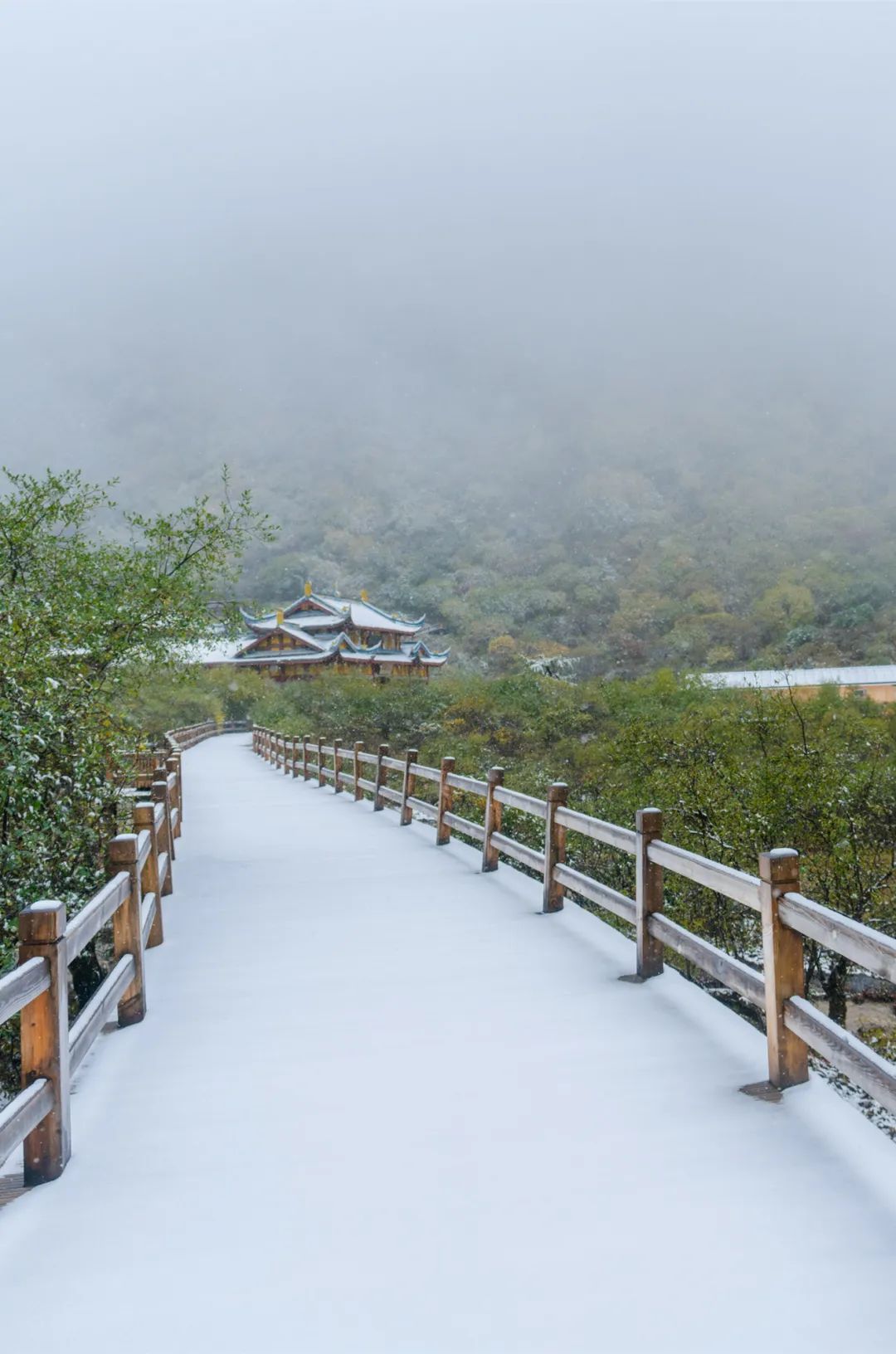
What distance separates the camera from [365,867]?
9914 millimetres

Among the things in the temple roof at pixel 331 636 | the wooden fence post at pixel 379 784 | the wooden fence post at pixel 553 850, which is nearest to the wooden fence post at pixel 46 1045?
the wooden fence post at pixel 553 850

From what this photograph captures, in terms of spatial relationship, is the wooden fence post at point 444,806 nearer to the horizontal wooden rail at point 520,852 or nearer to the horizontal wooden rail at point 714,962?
the horizontal wooden rail at point 520,852

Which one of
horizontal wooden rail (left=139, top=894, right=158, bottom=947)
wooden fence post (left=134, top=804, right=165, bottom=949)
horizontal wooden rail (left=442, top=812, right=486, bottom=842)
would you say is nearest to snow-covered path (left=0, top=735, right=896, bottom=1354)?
horizontal wooden rail (left=139, top=894, right=158, bottom=947)

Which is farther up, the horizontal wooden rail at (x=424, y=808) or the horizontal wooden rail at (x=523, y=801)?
the horizontal wooden rail at (x=523, y=801)

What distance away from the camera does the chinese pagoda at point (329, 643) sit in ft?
208

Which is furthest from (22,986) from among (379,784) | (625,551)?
(625,551)

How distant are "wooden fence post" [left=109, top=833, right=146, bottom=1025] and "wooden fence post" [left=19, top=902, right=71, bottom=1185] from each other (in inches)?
63.9

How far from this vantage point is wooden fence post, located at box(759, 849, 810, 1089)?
384cm

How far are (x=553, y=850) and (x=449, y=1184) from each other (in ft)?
13.5

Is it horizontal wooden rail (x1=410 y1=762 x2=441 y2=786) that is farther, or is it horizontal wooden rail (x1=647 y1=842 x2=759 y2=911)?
horizontal wooden rail (x1=410 y1=762 x2=441 y2=786)

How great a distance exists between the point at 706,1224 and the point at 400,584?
13795 centimetres

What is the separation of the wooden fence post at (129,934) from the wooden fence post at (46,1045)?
1622 millimetres

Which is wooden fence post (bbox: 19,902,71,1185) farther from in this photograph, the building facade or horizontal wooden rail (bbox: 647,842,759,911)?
the building facade

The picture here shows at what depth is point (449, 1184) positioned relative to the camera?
326 cm
